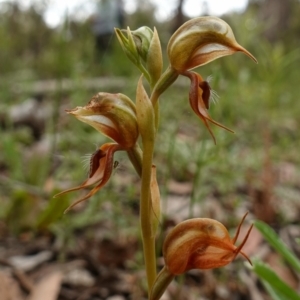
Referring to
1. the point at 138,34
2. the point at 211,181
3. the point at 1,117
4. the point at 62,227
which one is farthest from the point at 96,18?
the point at 138,34

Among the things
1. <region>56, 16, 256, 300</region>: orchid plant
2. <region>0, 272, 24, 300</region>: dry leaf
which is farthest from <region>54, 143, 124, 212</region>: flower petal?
<region>0, 272, 24, 300</region>: dry leaf

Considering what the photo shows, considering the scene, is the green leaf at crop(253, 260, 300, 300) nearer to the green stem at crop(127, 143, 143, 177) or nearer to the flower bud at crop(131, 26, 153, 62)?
the green stem at crop(127, 143, 143, 177)

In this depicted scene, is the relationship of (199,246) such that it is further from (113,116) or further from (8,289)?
(8,289)

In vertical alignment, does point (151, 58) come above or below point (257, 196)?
above

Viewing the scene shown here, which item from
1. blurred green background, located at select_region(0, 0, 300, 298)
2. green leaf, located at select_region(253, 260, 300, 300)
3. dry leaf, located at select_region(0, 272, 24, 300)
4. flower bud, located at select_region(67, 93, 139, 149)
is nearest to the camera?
flower bud, located at select_region(67, 93, 139, 149)

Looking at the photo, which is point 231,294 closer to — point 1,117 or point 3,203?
point 3,203

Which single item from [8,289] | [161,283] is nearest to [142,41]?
[161,283]

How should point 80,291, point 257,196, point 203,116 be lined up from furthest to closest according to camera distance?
point 257,196, point 80,291, point 203,116
